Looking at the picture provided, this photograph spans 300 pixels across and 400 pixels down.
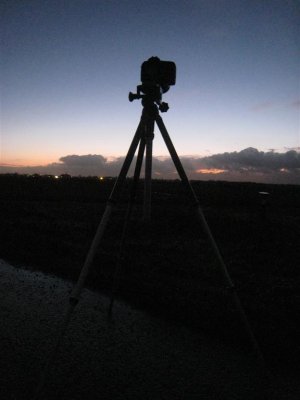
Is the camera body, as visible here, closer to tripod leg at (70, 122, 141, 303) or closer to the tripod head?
the tripod head

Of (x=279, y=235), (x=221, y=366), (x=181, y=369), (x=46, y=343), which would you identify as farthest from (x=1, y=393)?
(x=279, y=235)

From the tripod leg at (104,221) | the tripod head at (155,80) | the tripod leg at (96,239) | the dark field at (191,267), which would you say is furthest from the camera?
the dark field at (191,267)

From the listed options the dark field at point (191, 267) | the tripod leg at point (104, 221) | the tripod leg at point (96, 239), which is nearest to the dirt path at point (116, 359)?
the dark field at point (191, 267)

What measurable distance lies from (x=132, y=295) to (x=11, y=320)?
5.80 ft

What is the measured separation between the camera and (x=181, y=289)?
493 cm

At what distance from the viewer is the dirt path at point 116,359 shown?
2.55 metres

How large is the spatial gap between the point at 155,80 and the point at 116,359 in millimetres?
2864

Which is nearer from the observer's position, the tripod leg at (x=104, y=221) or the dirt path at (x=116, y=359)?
the tripod leg at (x=104, y=221)

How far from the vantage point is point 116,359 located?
298cm

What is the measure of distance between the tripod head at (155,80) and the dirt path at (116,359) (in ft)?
8.56

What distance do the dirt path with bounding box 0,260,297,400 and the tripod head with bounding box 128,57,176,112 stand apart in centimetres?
261

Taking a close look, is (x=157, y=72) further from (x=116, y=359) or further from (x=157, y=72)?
(x=116, y=359)

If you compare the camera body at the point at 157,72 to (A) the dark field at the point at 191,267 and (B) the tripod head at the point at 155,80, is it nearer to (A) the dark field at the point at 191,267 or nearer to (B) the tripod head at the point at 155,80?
(B) the tripod head at the point at 155,80

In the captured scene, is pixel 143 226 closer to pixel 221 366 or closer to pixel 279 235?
pixel 279 235
